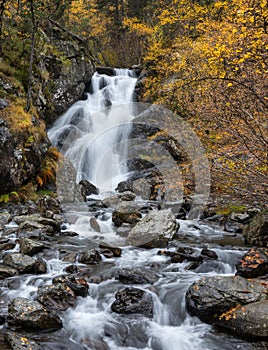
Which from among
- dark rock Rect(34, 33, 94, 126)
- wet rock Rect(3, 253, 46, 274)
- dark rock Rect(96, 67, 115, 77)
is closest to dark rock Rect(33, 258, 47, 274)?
wet rock Rect(3, 253, 46, 274)

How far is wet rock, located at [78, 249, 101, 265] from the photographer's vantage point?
20.0 ft

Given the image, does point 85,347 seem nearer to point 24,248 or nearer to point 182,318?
point 182,318

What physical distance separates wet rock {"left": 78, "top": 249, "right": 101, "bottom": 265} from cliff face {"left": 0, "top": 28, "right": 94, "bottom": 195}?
5.28m

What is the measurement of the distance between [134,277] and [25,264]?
6.65 ft

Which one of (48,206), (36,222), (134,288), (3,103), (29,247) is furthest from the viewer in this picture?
(3,103)

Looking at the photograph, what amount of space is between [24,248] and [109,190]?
7494 millimetres

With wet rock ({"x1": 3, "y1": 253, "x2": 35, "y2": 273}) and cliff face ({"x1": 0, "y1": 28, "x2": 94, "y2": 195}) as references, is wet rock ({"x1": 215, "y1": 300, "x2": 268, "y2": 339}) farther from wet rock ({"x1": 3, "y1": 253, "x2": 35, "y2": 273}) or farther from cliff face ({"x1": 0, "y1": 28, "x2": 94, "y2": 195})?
cliff face ({"x1": 0, "y1": 28, "x2": 94, "y2": 195})

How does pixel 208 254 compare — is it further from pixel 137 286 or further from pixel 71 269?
pixel 71 269

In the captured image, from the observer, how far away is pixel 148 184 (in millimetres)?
12797

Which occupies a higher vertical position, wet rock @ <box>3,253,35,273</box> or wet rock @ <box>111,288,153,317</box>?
wet rock @ <box>3,253,35,273</box>

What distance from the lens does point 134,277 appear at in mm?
5320

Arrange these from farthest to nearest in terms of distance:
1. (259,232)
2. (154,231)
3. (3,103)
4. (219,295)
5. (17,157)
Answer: (3,103) < (17,157) < (154,231) < (259,232) < (219,295)

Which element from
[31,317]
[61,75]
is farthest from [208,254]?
[61,75]

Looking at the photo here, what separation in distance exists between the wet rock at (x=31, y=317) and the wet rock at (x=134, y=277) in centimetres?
146
